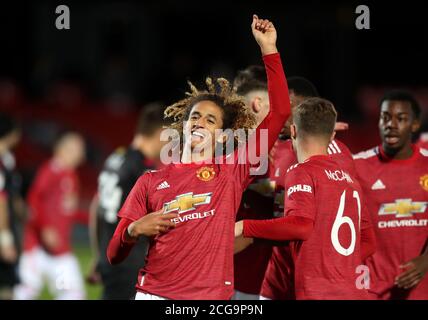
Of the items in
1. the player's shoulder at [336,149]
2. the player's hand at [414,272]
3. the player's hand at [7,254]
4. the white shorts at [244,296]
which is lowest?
the player's hand at [7,254]

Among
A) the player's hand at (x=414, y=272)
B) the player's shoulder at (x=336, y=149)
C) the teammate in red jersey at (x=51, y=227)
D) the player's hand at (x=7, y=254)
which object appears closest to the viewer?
the player's shoulder at (x=336, y=149)

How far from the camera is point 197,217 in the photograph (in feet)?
17.1

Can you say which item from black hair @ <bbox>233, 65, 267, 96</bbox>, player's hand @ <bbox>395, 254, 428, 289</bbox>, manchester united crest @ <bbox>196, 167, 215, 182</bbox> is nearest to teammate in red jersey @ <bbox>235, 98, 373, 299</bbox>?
manchester united crest @ <bbox>196, 167, 215, 182</bbox>

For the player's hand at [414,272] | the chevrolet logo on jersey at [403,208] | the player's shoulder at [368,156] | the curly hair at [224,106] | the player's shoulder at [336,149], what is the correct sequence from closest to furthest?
the curly hair at [224,106], the player's shoulder at [336,149], the player's hand at [414,272], the chevrolet logo on jersey at [403,208], the player's shoulder at [368,156]

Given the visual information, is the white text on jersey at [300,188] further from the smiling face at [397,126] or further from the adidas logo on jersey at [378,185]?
the smiling face at [397,126]

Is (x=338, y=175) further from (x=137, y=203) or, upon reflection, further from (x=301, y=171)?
(x=137, y=203)

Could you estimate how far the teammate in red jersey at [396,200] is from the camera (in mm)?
6566

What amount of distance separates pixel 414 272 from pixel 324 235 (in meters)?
1.36

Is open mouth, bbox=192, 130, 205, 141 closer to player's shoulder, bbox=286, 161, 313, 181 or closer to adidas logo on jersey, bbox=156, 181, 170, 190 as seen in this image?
adidas logo on jersey, bbox=156, 181, 170, 190

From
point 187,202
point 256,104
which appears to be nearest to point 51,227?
point 256,104

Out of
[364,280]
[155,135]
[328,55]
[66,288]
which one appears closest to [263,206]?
[364,280]

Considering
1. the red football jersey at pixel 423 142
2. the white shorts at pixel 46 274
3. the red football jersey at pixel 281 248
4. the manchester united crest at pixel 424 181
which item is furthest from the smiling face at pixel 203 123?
the white shorts at pixel 46 274

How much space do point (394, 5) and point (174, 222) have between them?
57.2 feet
